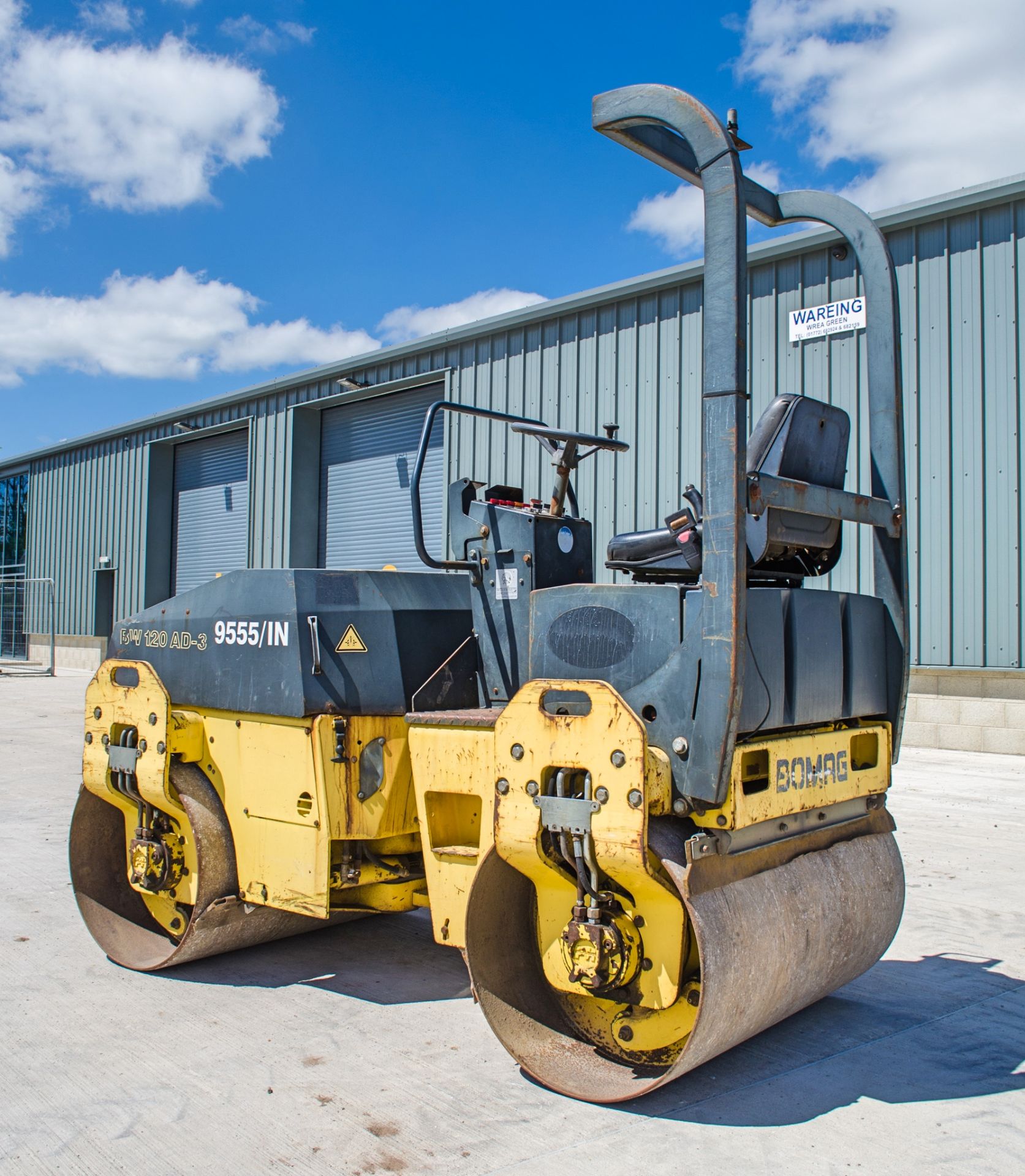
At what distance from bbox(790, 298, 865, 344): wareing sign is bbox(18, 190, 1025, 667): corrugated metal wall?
0.11 m

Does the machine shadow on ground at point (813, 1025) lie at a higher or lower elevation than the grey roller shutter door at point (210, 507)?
lower

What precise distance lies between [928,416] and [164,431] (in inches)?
655

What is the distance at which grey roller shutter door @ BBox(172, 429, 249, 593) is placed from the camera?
20891 millimetres

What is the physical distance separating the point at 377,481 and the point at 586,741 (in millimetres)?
14981

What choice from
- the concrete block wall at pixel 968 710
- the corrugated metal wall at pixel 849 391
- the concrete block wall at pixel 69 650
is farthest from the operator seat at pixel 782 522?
the concrete block wall at pixel 69 650

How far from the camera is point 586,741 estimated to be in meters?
2.90

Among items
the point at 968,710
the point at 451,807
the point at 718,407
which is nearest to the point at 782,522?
the point at 718,407

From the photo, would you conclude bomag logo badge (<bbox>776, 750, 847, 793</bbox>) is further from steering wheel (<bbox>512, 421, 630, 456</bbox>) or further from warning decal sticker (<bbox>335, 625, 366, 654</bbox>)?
warning decal sticker (<bbox>335, 625, 366, 654</bbox>)

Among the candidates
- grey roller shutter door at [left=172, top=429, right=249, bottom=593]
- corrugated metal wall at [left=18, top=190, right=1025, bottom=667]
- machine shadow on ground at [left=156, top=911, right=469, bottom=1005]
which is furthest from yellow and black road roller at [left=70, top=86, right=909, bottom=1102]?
grey roller shutter door at [left=172, top=429, right=249, bottom=593]

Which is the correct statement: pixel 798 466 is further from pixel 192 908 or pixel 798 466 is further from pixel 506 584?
pixel 192 908

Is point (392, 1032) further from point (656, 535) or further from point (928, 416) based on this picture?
point (928, 416)

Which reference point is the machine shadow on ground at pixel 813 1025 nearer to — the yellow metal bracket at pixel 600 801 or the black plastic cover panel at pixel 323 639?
the yellow metal bracket at pixel 600 801

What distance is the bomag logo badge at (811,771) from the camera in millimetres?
3121

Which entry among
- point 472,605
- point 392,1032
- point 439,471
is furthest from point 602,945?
point 439,471
